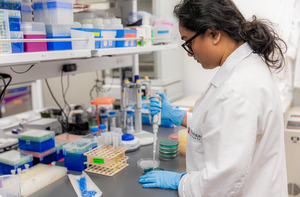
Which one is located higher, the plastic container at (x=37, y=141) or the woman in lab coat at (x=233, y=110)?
the woman in lab coat at (x=233, y=110)

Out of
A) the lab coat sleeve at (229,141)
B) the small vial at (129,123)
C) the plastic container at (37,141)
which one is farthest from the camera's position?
the small vial at (129,123)

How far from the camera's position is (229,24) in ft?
3.44

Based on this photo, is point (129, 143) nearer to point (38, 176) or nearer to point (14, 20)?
point (38, 176)

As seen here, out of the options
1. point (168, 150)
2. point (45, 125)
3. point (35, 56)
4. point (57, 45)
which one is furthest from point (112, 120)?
point (35, 56)

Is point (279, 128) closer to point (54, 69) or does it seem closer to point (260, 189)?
point (260, 189)

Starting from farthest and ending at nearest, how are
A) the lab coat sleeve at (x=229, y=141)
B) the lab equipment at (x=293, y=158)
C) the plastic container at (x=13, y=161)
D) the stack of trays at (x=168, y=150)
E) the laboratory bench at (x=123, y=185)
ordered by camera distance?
the lab equipment at (x=293, y=158)
the stack of trays at (x=168, y=150)
the plastic container at (x=13, y=161)
the laboratory bench at (x=123, y=185)
the lab coat sleeve at (x=229, y=141)

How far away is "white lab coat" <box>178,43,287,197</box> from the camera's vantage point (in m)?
0.92

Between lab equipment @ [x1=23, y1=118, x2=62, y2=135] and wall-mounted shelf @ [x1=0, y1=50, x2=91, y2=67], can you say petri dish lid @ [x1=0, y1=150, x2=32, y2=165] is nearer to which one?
lab equipment @ [x1=23, y1=118, x2=62, y2=135]

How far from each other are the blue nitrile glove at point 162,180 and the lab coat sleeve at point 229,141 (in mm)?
283

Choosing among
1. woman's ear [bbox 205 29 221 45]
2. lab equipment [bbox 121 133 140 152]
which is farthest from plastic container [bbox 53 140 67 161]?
woman's ear [bbox 205 29 221 45]

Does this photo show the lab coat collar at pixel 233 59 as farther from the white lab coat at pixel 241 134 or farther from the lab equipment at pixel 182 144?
the lab equipment at pixel 182 144

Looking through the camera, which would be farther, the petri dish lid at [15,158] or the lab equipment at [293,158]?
the lab equipment at [293,158]

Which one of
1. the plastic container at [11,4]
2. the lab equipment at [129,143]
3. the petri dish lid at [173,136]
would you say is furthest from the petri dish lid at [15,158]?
the petri dish lid at [173,136]

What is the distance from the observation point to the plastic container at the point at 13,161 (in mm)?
1393
